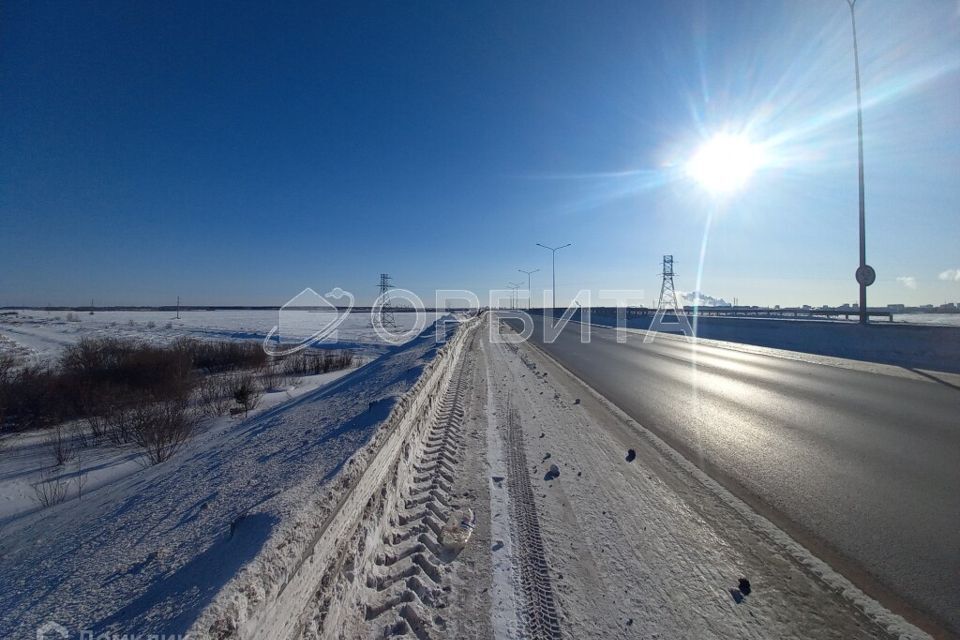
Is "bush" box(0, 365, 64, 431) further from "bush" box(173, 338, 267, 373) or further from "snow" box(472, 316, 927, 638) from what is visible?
"snow" box(472, 316, 927, 638)

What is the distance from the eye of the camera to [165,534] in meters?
2.80

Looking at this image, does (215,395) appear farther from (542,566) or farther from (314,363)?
(542,566)

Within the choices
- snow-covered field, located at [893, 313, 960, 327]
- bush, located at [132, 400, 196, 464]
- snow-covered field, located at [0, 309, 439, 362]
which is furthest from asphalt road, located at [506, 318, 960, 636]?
snow-covered field, located at [893, 313, 960, 327]

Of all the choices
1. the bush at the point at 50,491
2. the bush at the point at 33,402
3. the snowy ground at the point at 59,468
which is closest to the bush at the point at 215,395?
the snowy ground at the point at 59,468

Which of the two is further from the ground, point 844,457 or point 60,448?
point 844,457

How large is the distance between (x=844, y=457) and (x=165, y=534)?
738 centimetres

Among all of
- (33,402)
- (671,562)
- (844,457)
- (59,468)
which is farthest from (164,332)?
(844,457)

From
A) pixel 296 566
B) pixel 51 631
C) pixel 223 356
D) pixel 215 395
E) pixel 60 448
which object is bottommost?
pixel 60 448

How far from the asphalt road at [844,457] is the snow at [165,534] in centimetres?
417

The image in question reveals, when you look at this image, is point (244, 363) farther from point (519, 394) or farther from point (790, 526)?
point (790, 526)

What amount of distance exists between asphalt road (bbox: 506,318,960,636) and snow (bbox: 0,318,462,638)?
13.7 ft

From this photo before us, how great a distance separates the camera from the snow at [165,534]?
6.56 feet

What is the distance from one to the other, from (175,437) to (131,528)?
5.55 metres

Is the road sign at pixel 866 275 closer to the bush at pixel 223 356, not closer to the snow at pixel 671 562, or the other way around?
the snow at pixel 671 562
